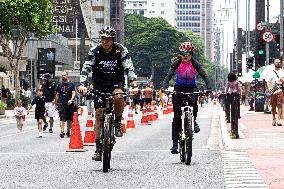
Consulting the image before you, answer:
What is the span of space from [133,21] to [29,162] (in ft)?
537

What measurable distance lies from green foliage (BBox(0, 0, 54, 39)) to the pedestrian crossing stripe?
40.9 meters

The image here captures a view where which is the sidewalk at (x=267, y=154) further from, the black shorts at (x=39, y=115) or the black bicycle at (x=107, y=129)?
the black shorts at (x=39, y=115)

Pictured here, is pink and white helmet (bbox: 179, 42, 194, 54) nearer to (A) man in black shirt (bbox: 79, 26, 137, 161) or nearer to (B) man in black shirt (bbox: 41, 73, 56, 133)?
(A) man in black shirt (bbox: 79, 26, 137, 161)

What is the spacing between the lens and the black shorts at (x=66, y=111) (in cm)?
2292

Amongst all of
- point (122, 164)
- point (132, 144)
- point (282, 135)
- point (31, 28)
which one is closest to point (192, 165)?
point (122, 164)

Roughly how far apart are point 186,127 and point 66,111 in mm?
10064

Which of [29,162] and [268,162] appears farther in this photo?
[29,162]

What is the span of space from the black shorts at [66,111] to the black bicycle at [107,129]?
10.4 m

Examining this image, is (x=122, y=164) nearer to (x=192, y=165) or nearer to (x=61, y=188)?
(x=192, y=165)

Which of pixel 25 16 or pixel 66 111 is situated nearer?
pixel 66 111

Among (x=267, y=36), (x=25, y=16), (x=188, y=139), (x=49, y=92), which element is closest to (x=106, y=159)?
(x=188, y=139)

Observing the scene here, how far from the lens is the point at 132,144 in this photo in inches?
756

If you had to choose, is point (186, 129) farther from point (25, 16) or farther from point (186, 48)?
point (25, 16)

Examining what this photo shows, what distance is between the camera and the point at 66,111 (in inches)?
904
